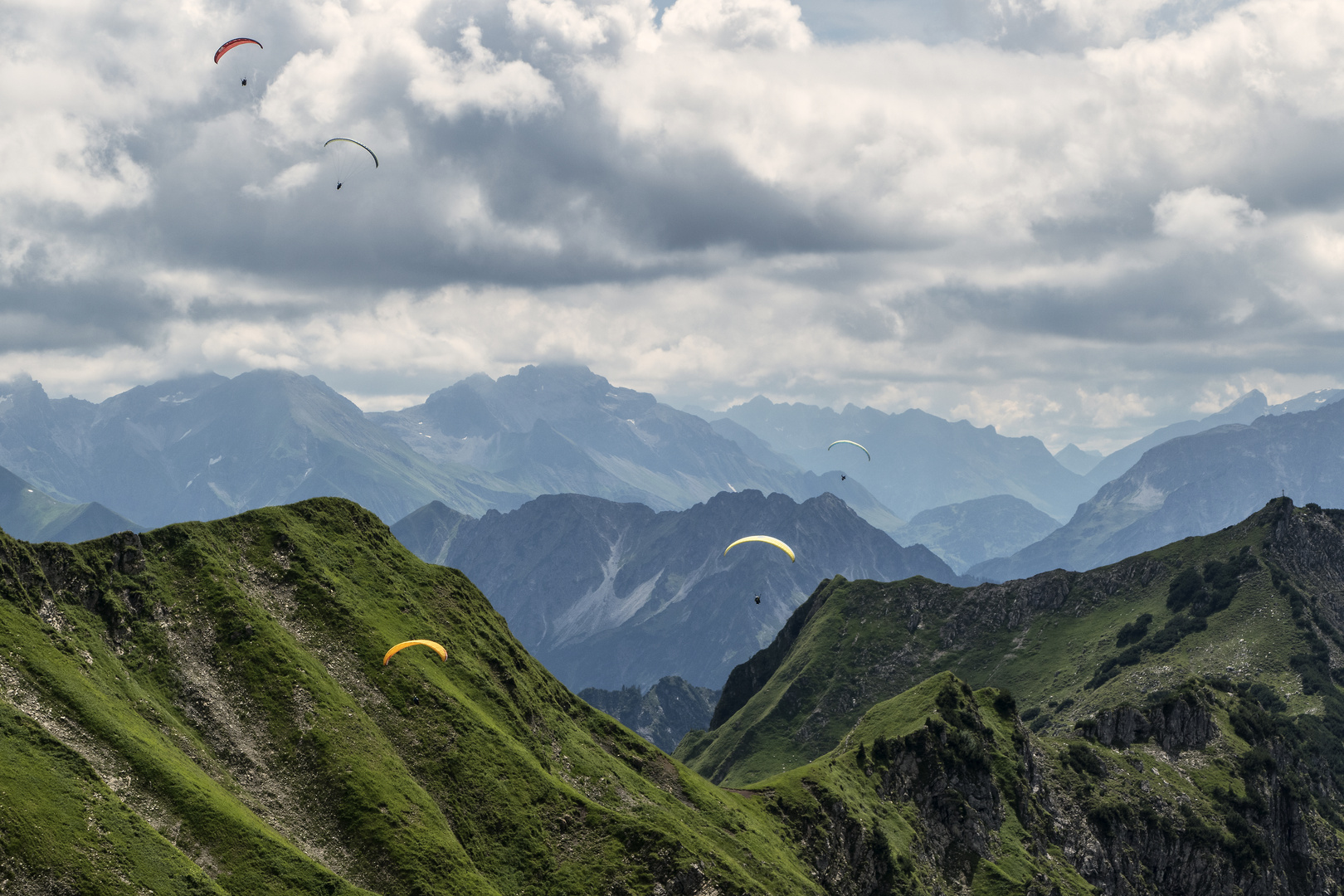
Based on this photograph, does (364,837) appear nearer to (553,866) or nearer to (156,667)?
(553,866)

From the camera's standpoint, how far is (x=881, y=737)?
198 metres

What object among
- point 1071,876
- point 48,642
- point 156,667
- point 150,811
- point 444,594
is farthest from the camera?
point 1071,876

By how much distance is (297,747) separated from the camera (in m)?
117

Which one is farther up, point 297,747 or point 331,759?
point 297,747

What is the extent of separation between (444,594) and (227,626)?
4222cm

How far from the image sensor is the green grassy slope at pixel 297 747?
97.4 m

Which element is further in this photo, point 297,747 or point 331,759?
point 297,747

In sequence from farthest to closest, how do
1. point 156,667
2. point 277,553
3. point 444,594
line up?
point 444,594 < point 277,553 < point 156,667

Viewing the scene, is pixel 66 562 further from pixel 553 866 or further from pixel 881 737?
pixel 881 737

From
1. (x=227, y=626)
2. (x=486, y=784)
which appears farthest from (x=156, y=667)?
(x=486, y=784)

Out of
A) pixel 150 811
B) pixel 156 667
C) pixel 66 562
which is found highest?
pixel 66 562

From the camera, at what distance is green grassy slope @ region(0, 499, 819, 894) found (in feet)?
319

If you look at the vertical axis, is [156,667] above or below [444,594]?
below

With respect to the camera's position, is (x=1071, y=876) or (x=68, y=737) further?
(x=1071, y=876)
